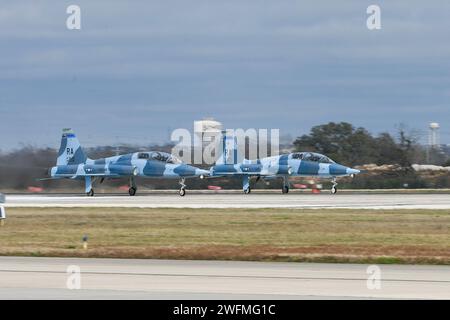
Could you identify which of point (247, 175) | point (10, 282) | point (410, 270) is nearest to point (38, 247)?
point (10, 282)

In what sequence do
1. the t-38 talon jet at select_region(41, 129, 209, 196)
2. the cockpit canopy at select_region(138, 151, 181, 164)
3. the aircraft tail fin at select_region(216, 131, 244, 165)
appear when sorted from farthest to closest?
the aircraft tail fin at select_region(216, 131, 244, 165) < the cockpit canopy at select_region(138, 151, 181, 164) < the t-38 talon jet at select_region(41, 129, 209, 196)

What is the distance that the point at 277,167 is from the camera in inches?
2638

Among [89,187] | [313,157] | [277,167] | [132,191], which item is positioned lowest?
[132,191]

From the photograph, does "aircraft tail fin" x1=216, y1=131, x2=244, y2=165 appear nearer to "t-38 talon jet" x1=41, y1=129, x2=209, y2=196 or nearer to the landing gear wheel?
"t-38 talon jet" x1=41, y1=129, x2=209, y2=196

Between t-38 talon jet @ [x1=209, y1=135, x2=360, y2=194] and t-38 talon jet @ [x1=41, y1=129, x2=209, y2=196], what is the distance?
4.97 m

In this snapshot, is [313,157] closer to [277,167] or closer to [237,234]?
[277,167]

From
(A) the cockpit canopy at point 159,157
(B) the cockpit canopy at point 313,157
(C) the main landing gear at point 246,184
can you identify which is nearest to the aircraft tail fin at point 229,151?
(C) the main landing gear at point 246,184

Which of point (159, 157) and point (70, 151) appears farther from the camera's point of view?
point (70, 151)

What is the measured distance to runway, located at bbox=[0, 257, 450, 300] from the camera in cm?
1575

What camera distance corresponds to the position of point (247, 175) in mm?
69062

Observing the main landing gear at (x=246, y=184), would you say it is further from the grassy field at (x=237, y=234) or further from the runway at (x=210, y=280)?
the runway at (x=210, y=280)

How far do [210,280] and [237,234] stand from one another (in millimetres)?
10925

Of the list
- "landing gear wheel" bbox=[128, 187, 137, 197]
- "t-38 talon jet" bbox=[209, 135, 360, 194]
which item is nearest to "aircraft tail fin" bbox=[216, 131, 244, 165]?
"t-38 talon jet" bbox=[209, 135, 360, 194]

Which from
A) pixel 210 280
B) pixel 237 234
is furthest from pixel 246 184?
pixel 210 280
